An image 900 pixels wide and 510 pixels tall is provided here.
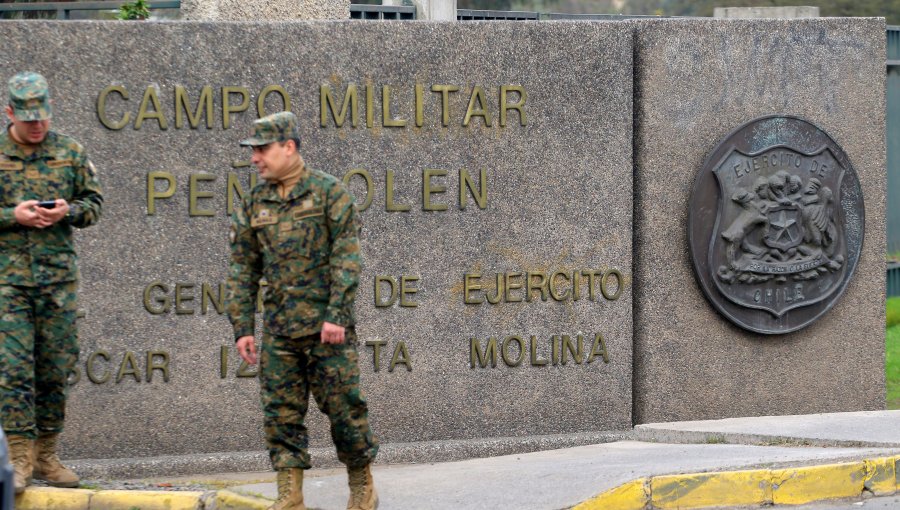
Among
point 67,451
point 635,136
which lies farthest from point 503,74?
point 67,451

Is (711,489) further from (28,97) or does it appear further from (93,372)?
(28,97)

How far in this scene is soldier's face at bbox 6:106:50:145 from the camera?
22.0 ft

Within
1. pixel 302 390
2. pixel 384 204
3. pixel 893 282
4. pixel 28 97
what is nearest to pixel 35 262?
pixel 28 97

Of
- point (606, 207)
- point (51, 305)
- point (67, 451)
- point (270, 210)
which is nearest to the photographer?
point (270, 210)

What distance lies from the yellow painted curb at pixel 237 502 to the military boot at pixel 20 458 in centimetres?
90

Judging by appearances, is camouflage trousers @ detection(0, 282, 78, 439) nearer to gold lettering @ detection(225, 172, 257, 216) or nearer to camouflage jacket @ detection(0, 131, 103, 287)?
camouflage jacket @ detection(0, 131, 103, 287)

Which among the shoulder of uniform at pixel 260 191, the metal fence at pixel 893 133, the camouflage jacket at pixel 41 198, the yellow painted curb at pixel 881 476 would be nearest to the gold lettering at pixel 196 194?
the camouflage jacket at pixel 41 198

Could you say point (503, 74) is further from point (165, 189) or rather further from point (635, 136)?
point (165, 189)

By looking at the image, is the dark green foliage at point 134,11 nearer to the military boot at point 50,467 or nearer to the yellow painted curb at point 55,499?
the military boot at point 50,467

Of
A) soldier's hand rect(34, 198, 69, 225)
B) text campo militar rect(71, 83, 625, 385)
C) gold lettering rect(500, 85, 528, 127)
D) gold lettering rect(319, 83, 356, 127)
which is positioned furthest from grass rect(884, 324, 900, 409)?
soldier's hand rect(34, 198, 69, 225)

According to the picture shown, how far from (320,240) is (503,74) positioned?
7.95 ft

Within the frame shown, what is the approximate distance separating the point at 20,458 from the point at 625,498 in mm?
2834

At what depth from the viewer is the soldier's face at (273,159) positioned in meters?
6.33

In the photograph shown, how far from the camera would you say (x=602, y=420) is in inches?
344
